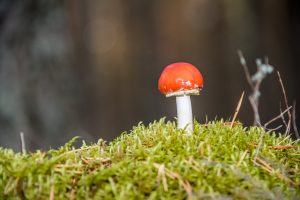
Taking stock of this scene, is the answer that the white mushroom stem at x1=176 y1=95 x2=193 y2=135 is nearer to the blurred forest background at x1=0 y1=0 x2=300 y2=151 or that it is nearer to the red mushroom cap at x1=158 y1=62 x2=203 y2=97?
the red mushroom cap at x1=158 y1=62 x2=203 y2=97

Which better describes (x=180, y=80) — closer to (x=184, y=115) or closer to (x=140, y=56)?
(x=184, y=115)

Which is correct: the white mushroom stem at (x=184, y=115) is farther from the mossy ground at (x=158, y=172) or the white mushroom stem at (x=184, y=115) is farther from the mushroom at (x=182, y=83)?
the mossy ground at (x=158, y=172)

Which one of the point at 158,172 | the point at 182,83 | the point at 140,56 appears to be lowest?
the point at 158,172

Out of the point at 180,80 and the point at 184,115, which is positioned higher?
the point at 180,80

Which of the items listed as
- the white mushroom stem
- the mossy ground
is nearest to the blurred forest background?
the white mushroom stem

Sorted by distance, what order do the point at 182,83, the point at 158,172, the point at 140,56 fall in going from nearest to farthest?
the point at 158,172, the point at 182,83, the point at 140,56

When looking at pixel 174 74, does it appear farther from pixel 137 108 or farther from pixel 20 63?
pixel 137 108

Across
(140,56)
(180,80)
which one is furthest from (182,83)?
(140,56)

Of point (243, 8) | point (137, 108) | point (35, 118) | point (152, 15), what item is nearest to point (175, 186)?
point (35, 118)
